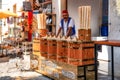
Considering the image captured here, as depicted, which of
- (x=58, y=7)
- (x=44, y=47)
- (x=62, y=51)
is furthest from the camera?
(x=58, y=7)

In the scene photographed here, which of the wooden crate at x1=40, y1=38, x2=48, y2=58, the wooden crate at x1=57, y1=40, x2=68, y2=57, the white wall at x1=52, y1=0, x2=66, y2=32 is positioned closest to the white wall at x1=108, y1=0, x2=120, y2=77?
the wooden crate at x1=57, y1=40, x2=68, y2=57

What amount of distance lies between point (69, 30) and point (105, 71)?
5.87ft

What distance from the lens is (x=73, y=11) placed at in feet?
41.9

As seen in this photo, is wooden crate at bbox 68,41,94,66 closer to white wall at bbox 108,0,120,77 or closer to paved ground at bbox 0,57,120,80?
white wall at bbox 108,0,120,77

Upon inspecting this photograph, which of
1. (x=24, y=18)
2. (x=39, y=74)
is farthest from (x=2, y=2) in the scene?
(x=39, y=74)

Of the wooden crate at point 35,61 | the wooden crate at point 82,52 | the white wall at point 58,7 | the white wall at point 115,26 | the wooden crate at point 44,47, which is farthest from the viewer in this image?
the white wall at point 58,7

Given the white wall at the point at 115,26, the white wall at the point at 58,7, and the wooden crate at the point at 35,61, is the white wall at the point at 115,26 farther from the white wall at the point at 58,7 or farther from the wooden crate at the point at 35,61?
the white wall at the point at 58,7

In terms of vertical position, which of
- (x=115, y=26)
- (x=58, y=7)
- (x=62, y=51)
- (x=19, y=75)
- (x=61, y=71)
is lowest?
(x=19, y=75)

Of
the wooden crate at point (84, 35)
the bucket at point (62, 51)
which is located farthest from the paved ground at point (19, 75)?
the wooden crate at point (84, 35)

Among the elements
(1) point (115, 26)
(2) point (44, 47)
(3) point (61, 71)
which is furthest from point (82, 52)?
(2) point (44, 47)

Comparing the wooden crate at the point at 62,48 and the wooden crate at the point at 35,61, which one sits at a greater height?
the wooden crate at the point at 62,48

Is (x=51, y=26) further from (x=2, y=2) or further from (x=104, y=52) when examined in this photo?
(x=2, y=2)

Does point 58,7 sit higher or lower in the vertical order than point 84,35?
higher

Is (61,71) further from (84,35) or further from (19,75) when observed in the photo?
(19,75)
